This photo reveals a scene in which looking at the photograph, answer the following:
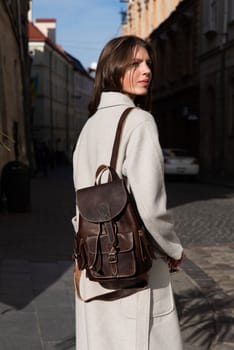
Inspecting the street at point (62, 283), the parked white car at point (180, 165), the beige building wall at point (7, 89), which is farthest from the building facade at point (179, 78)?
the street at point (62, 283)

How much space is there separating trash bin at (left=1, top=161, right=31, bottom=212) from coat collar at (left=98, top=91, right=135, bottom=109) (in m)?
A: 10.2

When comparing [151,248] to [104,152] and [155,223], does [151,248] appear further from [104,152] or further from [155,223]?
[104,152]

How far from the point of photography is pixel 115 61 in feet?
8.27

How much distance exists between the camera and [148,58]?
8.45ft

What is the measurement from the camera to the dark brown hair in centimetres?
252

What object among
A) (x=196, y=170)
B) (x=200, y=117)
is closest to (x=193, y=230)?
(x=196, y=170)

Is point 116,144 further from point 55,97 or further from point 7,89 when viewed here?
point 55,97

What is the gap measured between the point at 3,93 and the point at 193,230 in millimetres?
8202

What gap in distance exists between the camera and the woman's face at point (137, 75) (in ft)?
8.27

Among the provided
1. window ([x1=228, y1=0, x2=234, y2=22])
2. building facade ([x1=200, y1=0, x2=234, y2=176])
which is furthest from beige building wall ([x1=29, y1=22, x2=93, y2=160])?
window ([x1=228, y1=0, x2=234, y2=22])

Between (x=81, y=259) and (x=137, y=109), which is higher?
(x=137, y=109)

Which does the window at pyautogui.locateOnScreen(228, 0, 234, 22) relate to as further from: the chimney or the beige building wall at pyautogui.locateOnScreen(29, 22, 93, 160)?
the chimney

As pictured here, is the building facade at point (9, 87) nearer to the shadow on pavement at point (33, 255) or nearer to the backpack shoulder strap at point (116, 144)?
the shadow on pavement at point (33, 255)

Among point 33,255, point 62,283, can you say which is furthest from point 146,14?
point 62,283
